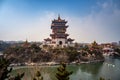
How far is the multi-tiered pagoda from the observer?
44500 mm

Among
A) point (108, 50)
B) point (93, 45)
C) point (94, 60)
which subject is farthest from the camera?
point (108, 50)

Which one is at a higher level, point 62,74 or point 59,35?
point 59,35

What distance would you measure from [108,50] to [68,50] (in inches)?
759

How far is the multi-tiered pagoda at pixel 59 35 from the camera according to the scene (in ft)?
146

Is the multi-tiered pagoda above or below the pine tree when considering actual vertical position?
above

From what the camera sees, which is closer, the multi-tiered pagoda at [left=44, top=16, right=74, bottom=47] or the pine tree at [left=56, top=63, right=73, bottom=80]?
the pine tree at [left=56, top=63, right=73, bottom=80]

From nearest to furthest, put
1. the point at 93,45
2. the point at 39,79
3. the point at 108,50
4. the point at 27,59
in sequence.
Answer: the point at 39,79 < the point at 27,59 < the point at 93,45 < the point at 108,50

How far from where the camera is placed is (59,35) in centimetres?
4491

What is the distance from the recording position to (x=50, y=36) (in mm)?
45969

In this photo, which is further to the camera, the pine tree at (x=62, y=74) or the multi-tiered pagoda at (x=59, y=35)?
the multi-tiered pagoda at (x=59, y=35)

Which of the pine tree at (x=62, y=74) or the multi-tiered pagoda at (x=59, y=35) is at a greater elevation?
the multi-tiered pagoda at (x=59, y=35)

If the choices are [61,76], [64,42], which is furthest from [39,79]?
[64,42]

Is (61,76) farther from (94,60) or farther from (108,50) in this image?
(108,50)

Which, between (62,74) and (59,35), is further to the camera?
(59,35)
